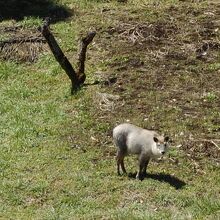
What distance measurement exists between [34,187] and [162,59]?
18.8 ft

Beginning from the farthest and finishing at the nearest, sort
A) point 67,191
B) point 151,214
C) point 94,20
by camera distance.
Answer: point 94,20 → point 67,191 → point 151,214

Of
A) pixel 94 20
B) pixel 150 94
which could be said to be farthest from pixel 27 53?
pixel 150 94

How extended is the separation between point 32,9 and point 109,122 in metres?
7.49

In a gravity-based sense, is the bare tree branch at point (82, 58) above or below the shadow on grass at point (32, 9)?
above

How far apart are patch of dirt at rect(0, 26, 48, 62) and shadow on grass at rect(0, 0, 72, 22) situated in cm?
150

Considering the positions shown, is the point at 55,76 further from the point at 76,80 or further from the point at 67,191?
the point at 67,191

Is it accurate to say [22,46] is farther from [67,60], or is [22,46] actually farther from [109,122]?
[109,122]

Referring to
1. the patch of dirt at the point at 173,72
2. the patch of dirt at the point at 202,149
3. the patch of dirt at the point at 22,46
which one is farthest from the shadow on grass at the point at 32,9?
the patch of dirt at the point at 202,149

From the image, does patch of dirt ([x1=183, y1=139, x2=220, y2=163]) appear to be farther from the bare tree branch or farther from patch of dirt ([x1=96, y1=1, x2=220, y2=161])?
the bare tree branch

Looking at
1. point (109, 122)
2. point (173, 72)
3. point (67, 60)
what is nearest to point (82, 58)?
point (67, 60)

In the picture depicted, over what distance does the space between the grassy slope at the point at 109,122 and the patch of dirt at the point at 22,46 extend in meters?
0.31

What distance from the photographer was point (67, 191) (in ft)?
34.9

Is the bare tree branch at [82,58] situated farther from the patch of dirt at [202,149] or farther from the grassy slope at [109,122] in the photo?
the patch of dirt at [202,149]

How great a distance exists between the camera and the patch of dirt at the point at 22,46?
649 inches
